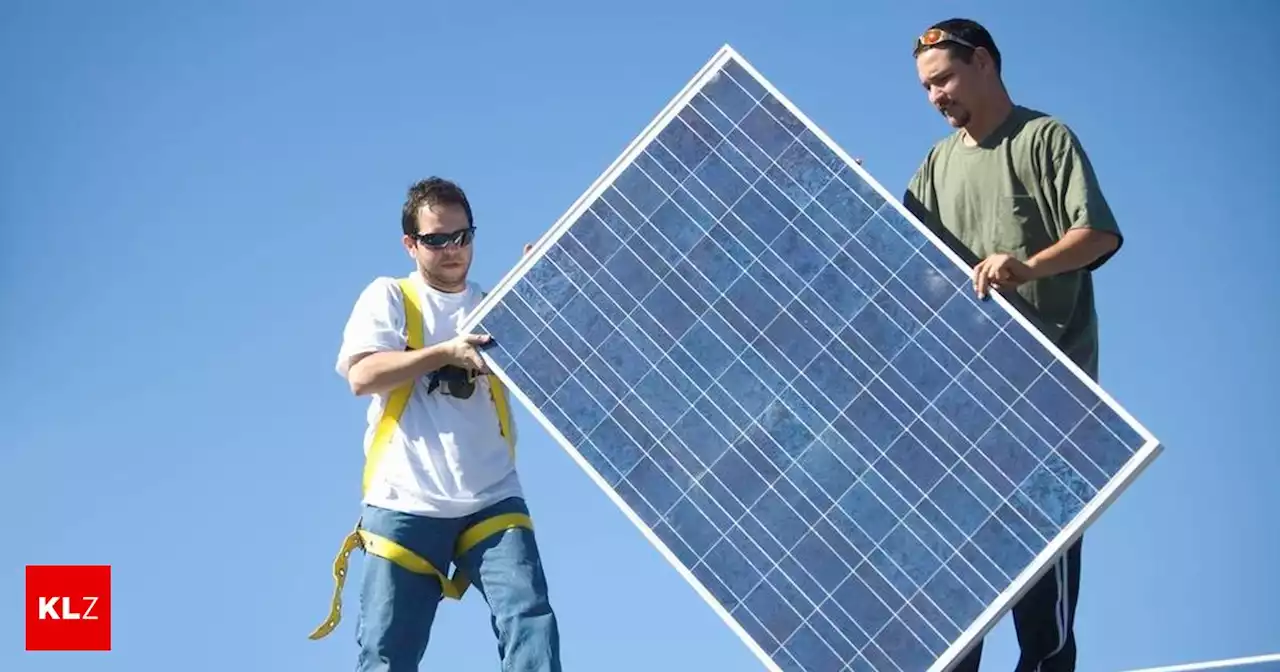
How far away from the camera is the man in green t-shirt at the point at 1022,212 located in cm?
770

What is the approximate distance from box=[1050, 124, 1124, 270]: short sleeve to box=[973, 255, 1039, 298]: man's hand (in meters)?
0.35

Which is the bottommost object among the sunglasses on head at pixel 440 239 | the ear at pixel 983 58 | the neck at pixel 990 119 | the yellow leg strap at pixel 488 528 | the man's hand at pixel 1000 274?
the yellow leg strap at pixel 488 528

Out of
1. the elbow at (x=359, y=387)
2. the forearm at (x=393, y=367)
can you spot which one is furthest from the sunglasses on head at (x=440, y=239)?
the elbow at (x=359, y=387)

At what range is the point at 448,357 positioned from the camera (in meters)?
8.00

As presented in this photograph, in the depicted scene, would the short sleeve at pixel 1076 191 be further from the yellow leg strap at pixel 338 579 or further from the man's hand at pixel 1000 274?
the yellow leg strap at pixel 338 579

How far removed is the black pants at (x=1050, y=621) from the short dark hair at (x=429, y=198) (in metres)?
3.10

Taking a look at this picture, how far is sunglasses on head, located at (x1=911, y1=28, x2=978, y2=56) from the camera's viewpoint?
26.9ft

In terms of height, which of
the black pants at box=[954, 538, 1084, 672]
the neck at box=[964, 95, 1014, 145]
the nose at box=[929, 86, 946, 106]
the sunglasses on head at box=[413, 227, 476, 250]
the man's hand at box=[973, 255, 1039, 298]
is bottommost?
the black pants at box=[954, 538, 1084, 672]

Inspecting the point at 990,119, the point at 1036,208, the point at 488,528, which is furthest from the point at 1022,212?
the point at 488,528

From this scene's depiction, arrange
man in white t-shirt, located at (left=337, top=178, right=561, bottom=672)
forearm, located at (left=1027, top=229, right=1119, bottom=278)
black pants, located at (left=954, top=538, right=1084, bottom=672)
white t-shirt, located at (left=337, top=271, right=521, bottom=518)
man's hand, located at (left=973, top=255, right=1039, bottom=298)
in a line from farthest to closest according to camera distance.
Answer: white t-shirt, located at (left=337, top=271, right=521, bottom=518) < man in white t-shirt, located at (left=337, top=178, right=561, bottom=672) < black pants, located at (left=954, top=538, right=1084, bottom=672) < forearm, located at (left=1027, top=229, right=1119, bottom=278) < man's hand, located at (left=973, top=255, right=1039, bottom=298)

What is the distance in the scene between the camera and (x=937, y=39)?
8227 mm

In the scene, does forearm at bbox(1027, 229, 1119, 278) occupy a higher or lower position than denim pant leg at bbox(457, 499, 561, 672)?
higher

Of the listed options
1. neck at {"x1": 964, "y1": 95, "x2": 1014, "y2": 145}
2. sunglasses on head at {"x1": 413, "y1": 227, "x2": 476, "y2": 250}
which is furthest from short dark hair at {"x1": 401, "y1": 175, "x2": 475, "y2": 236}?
neck at {"x1": 964, "y1": 95, "x2": 1014, "y2": 145}

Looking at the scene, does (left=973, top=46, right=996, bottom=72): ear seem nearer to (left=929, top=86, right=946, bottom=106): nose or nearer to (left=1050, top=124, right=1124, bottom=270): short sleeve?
(left=929, top=86, right=946, bottom=106): nose
